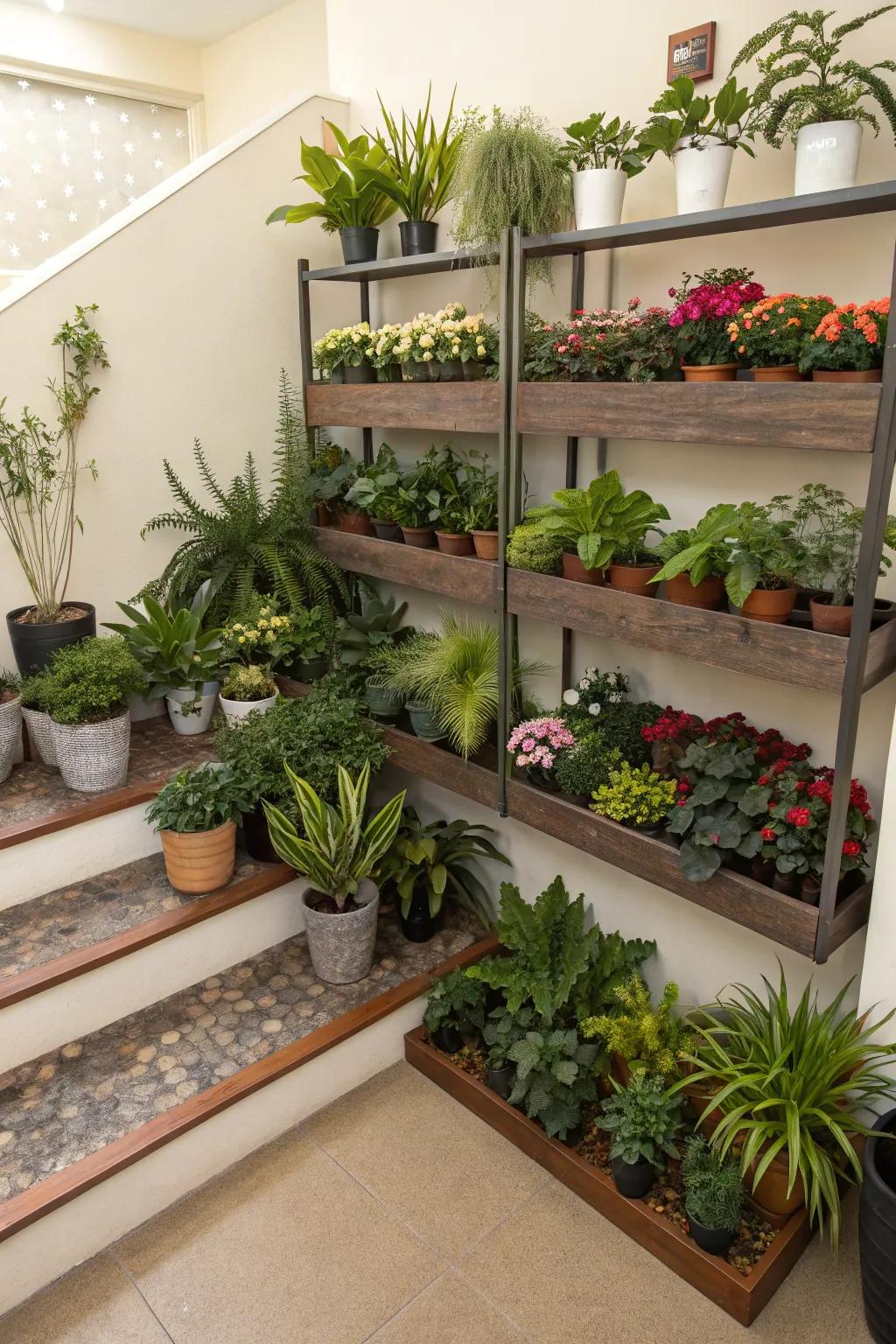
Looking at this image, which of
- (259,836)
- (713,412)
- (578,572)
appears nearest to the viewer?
(713,412)

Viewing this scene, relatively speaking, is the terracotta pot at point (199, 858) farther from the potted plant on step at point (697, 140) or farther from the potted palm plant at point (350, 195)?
the potted plant on step at point (697, 140)

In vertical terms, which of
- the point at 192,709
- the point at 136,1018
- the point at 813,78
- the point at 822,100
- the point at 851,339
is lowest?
the point at 136,1018

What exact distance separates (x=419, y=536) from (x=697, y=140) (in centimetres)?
137

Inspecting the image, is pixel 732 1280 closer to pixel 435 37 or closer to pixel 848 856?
pixel 848 856

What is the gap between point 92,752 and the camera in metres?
2.91

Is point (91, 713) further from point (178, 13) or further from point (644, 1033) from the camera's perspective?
point (178, 13)

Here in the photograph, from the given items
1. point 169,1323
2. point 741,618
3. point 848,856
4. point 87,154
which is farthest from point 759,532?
point 87,154

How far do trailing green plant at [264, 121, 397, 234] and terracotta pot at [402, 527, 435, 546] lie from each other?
1106 mm

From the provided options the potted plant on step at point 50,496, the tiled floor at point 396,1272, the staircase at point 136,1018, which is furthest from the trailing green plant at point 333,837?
the potted plant on step at point 50,496

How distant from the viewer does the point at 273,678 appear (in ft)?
11.3

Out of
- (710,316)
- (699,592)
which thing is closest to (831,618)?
(699,592)

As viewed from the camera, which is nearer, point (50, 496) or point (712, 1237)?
point (712, 1237)

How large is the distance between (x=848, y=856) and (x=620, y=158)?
1846 millimetres

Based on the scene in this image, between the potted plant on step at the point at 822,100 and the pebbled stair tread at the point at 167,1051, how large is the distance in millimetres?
2426
